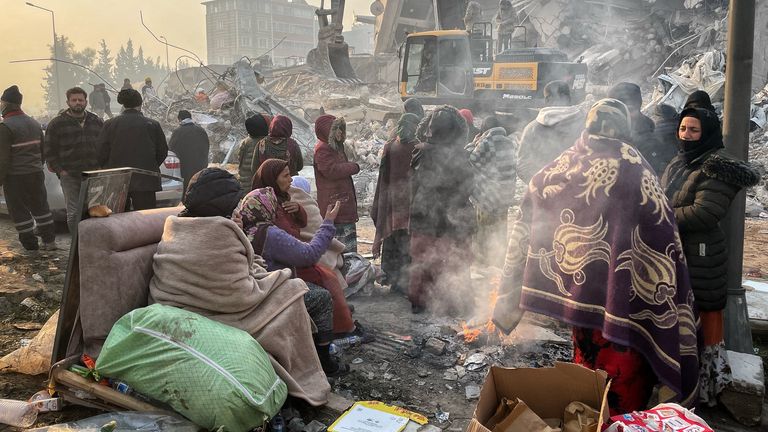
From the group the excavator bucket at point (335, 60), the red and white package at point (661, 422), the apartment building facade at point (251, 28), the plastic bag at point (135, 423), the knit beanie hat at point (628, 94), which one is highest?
the apartment building facade at point (251, 28)

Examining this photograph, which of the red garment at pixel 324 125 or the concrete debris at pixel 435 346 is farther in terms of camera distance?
the red garment at pixel 324 125

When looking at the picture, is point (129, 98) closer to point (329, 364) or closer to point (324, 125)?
point (324, 125)

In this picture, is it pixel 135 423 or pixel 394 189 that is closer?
pixel 135 423

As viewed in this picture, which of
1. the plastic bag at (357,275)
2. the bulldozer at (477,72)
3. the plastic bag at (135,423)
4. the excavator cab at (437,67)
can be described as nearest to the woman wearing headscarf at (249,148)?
the plastic bag at (357,275)

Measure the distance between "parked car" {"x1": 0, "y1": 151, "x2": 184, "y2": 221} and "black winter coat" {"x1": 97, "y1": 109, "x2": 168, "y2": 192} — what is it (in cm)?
183

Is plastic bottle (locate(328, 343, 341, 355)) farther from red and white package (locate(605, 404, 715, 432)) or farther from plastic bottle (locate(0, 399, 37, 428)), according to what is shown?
red and white package (locate(605, 404, 715, 432))

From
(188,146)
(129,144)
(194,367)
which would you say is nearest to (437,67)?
(188,146)

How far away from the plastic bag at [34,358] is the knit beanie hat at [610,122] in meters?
3.61

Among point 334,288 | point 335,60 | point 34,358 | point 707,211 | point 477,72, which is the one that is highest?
point 335,60

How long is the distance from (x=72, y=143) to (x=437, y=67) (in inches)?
389

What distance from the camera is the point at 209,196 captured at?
315cm

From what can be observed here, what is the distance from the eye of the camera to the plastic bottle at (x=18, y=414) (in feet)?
10.1

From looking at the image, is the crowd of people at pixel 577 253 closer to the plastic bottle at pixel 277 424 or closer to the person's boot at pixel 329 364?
the person's boot at pixel 329 364

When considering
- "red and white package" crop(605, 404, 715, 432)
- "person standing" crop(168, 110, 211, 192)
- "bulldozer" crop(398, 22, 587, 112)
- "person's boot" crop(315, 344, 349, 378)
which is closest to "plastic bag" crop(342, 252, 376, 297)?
"person's boot" crop(315, 344, 349, 378)
